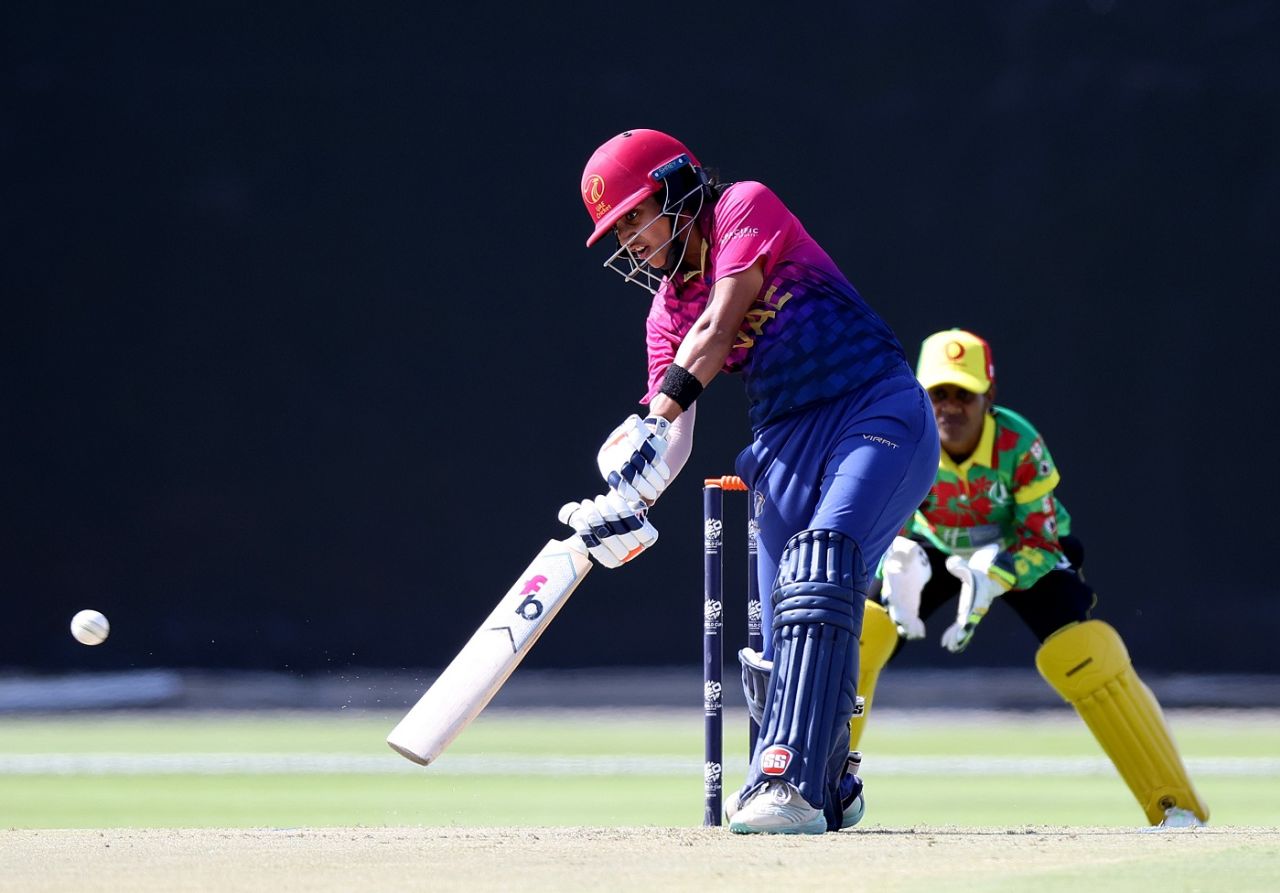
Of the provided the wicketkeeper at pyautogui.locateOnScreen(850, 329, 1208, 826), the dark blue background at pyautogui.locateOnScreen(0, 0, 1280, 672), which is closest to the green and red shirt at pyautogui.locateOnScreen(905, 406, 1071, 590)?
the wicketkeeper at pyautogui.locateOnScreen(850, 329, 1208, 826)

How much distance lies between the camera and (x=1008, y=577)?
4613 millimetres

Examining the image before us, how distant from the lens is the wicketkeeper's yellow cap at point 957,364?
4859 mm

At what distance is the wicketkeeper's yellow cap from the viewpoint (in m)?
4.86

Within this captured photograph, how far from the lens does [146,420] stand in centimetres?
794

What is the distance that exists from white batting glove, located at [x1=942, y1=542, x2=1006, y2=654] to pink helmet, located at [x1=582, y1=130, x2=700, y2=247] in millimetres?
1608

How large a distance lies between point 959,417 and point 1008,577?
0.46 metres

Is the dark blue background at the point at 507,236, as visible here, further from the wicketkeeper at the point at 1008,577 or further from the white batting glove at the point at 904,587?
the white batting glove at the point at 904,587

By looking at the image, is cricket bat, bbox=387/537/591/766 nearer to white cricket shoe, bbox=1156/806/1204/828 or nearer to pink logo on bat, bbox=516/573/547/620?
pink logo on bat, bbox=516/573/547/620

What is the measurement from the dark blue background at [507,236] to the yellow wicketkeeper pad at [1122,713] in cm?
347

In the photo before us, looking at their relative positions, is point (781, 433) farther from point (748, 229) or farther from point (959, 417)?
point (959, 417)

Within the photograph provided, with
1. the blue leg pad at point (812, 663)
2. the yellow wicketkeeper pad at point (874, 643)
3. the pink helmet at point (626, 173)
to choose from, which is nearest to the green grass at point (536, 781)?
the yellow wicketkeeper pad at point (874, 643)

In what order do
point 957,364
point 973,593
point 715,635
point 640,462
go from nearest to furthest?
point 640,462, point 715,635, point 973,593, point 957,364

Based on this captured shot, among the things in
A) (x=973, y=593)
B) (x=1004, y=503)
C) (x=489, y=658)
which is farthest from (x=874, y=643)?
(x=489, y=658)

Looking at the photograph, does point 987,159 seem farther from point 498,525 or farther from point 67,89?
point 67,89
